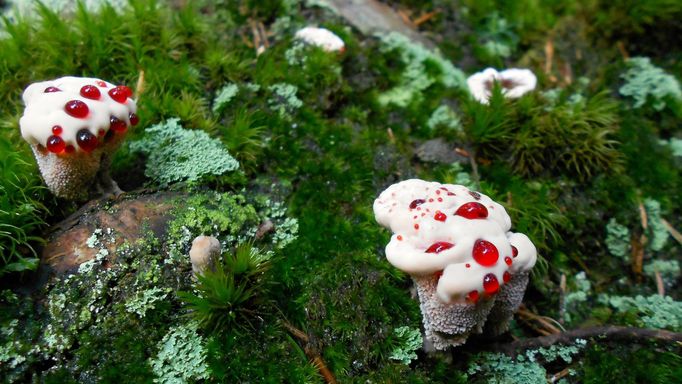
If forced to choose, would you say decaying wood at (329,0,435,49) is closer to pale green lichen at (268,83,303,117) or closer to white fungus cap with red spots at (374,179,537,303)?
pale green lichen at (268,83,303,117)

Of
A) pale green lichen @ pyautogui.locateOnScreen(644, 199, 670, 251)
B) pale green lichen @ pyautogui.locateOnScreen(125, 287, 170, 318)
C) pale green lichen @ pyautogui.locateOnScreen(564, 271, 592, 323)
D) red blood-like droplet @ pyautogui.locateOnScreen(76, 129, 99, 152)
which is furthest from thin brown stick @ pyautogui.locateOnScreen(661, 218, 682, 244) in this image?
red blood-like droplet @ pyautogui.locateOnScreen(76, 129, 99, 152)

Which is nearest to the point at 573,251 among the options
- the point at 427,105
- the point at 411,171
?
the point at 411,171

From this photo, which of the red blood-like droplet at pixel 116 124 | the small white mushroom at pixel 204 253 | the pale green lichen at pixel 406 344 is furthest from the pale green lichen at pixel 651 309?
the red blood-like droplet at pixel 116 124

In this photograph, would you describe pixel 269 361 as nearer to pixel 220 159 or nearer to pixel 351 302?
pixel 351 302

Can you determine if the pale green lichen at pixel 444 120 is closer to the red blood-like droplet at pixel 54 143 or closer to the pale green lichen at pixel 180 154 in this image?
the pale green lichen at pixel 180 154

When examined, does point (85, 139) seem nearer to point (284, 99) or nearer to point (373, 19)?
point (284, 99)

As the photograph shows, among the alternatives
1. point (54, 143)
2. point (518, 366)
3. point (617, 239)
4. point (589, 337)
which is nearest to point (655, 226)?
point (617, 239)
